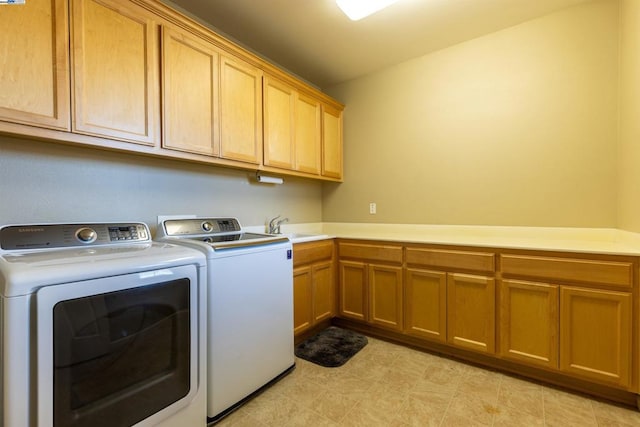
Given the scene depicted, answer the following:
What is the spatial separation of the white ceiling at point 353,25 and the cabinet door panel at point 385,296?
1.98 metres

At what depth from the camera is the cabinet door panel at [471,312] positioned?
6.68ft

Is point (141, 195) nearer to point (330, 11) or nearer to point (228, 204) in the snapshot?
point (228, 204)

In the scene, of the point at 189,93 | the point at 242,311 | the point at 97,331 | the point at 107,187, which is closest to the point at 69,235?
the point at 107,187

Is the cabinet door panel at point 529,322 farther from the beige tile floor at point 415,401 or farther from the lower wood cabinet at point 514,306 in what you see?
the beige tile floor at point 415,401

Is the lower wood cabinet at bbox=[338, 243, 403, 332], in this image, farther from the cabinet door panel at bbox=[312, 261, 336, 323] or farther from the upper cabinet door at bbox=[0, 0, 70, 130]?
the upper cabinet door at bbox=[0, 0, 70, 130]

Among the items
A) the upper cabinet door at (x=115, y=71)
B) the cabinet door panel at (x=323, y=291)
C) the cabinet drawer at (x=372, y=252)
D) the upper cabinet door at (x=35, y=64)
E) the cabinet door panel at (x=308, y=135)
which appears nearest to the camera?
the upper cabinet door at (x=35, y=64)

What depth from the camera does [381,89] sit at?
3.05 metres

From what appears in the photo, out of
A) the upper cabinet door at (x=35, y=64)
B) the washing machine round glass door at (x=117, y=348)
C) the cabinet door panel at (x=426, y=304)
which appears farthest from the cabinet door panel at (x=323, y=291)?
the upper cabinet door at (x=35, y=64)

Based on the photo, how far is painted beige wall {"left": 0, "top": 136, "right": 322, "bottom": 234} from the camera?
57.7 inches

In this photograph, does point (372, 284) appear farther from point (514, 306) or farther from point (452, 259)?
point (514, 306)

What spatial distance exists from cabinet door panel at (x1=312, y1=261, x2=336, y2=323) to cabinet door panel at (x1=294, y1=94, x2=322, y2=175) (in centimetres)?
95

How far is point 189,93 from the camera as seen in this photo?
73.7 inches

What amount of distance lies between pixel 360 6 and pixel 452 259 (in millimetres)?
1900

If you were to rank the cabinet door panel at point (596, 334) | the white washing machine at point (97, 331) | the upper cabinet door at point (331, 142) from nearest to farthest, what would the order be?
the white washing machine at point (97, 331) → the cabinet door panel at point (596, 334) → the upper cabinet door at point (331, 142)
